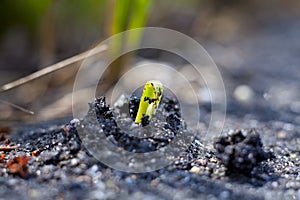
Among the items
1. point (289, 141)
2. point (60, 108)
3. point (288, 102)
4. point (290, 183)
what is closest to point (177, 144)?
point (290, 183)

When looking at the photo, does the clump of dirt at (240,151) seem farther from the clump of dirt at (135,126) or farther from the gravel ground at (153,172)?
the clump of dirt at (135,126)

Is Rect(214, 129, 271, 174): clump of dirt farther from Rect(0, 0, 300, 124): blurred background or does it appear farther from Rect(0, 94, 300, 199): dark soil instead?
Rect(0, 0, 300, 124): blurred background

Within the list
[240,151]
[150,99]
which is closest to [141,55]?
[150,99]

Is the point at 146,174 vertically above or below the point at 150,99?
below

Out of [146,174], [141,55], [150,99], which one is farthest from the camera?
[141,55]

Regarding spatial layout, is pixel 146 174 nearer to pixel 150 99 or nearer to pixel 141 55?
pixel 150 99

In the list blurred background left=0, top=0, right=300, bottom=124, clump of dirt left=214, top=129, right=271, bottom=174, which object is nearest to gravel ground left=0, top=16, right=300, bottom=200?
clump of dirt left=214, top=129, right=271, bottom=174
